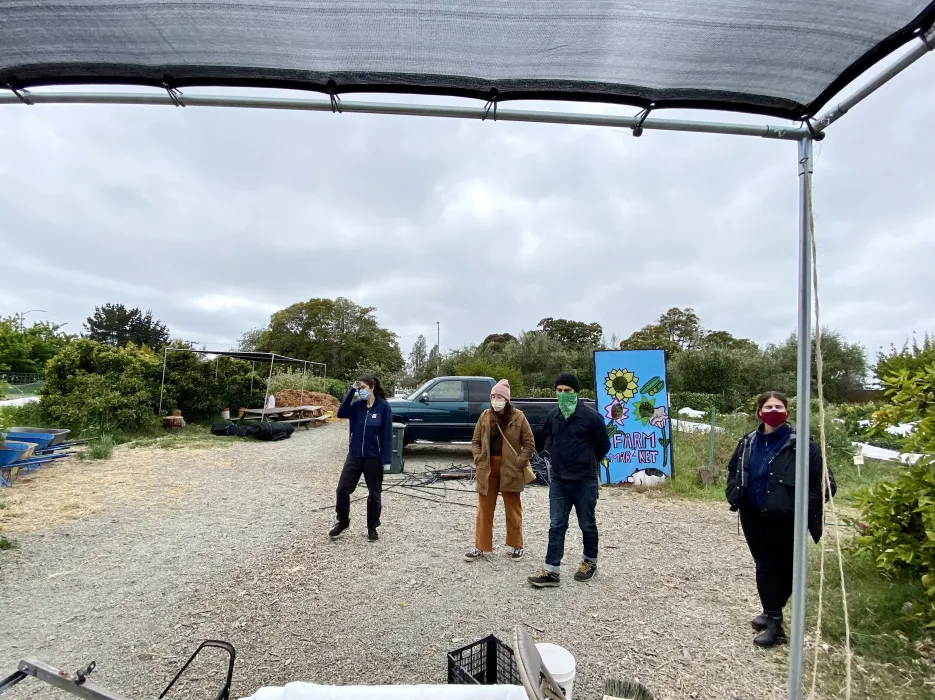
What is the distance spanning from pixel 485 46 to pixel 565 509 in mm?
3619

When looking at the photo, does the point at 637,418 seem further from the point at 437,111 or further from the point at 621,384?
the point at 437,111

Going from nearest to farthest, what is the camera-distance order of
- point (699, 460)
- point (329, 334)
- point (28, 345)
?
point (699, 460) < point (28, 345) < point (329, 334)

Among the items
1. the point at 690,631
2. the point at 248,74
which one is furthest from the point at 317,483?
the point at 248,74

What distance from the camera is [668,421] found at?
8.52 metres

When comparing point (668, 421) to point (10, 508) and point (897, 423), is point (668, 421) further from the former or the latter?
point (10, 508)

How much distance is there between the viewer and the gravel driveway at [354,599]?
3.07m

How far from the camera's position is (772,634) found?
339 cm

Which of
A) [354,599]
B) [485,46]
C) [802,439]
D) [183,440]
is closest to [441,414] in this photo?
[183,440]

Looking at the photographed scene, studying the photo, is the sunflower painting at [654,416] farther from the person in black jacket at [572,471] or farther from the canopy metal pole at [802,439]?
the canopy metal pole at [802,439]

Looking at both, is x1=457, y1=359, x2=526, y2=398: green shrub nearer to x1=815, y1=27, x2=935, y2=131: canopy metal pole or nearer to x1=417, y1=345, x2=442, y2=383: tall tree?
x1=417, y1=345, x2=442, y2=383: tall tree

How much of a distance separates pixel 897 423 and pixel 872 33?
318cm

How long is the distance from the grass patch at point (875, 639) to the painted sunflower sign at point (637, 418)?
13.9 feet

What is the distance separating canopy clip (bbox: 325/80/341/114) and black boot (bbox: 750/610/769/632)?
4.06m

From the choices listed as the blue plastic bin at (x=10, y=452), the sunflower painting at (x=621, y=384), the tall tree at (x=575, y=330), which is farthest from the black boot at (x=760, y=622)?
the tall tree at (x=575, y=330)
